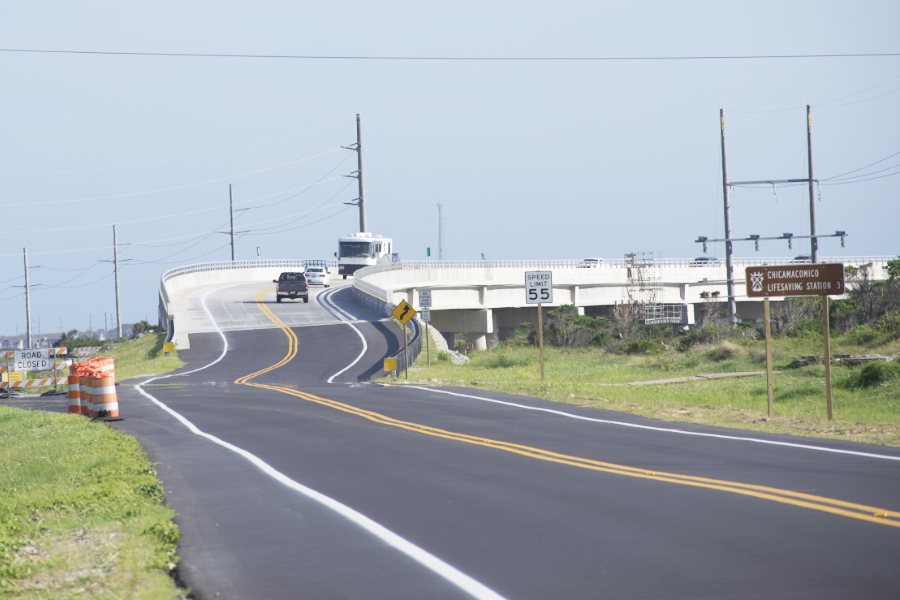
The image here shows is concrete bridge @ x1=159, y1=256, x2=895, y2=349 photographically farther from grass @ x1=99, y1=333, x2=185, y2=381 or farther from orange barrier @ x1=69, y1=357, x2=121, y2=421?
orange barrier @ x1=69, y1=357, x2=121, y2=421

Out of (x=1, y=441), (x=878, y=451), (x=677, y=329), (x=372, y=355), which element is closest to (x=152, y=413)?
(x=1, y=441)

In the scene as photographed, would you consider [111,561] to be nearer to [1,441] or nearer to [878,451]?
[878,451]

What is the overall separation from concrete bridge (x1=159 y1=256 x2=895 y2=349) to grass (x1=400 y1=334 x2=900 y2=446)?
27.8 metres

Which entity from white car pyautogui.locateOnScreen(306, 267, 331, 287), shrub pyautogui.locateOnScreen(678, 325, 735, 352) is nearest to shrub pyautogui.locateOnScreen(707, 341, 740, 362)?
shrub pyautogui.locateOnScreen(678, 325, 735, 352)

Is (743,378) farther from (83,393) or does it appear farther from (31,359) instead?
(31,359)

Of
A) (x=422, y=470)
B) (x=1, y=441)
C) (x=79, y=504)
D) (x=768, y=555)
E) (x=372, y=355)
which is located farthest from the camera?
A: (x=372, y=355)

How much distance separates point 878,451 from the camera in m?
10.9

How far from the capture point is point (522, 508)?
799 centimetres

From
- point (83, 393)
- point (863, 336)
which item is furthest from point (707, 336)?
point (83, 393)

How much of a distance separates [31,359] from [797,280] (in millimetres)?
24278

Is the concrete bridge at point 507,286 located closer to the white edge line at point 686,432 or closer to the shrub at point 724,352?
the shrub at point 724,352

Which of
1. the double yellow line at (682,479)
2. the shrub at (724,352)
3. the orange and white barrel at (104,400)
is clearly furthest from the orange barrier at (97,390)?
the shrub at (724,352)

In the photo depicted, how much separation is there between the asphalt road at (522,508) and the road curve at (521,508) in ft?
0.08

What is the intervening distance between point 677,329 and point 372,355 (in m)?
42.0
